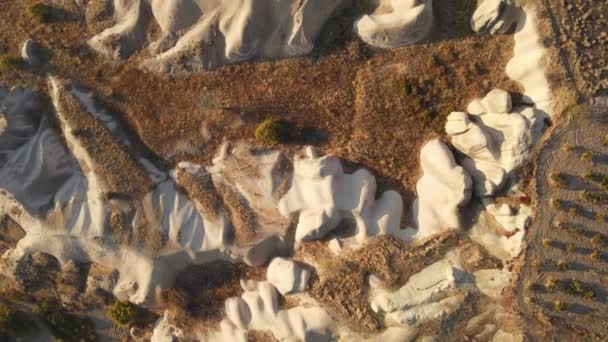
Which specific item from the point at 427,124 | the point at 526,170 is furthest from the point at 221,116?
the point at 526,170

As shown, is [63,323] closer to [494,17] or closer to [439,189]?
[439,189]

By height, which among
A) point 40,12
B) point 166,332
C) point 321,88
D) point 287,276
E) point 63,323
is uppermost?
point 40,12

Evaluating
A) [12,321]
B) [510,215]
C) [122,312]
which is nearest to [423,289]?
[510,215]

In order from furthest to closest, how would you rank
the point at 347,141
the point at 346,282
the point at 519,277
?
the point at 347,141 → the point at 346,282 → the point at 519,277

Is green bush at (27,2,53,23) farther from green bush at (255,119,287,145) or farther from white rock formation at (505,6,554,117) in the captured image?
white rock formation at (505,6,554,117)

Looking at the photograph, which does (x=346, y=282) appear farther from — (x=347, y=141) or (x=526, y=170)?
(x=526, y=170)

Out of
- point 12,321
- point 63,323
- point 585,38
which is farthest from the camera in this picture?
point 63,323
